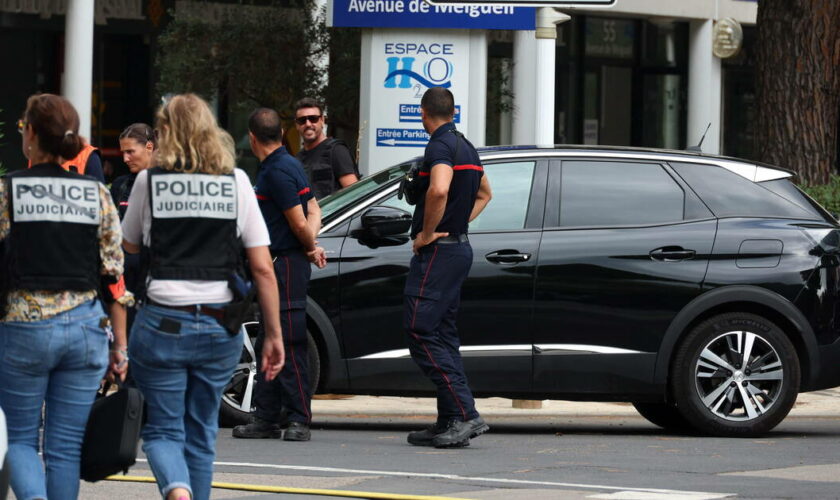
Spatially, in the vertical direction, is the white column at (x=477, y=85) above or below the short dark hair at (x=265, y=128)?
above

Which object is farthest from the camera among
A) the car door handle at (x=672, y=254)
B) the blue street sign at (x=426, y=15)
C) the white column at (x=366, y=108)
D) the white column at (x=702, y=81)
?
the white column at (x=702, y=81)

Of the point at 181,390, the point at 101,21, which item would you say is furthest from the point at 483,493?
the point at 101,21

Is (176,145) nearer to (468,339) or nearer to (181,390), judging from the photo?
(181,390)

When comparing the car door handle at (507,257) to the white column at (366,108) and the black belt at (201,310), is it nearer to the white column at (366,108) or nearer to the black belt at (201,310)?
the black belt at (201,310)

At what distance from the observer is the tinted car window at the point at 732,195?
33.2ft

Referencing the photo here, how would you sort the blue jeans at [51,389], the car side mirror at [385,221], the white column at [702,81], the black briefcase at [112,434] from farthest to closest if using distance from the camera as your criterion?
the white column at [702,81], the car side mirror at [385,221], the black briefcase at [112,434], the blue jeans at [51,389]

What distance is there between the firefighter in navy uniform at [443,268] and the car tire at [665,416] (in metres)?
2.01

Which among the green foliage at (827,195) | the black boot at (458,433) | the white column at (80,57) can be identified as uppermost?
the white column at (80,57)

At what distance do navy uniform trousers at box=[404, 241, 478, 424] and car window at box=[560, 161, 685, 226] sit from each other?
3.60ft

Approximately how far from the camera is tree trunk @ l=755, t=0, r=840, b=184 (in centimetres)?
1530

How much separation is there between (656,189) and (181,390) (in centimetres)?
476

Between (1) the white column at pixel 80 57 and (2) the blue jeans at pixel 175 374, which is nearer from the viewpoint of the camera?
(2) the blue jeans at pixel 175 374

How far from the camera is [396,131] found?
15.1 meters

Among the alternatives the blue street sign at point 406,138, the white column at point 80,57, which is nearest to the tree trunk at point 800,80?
the blue street sign at point 406,138
